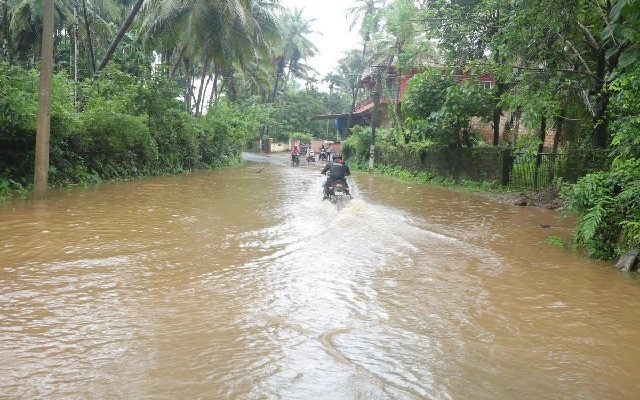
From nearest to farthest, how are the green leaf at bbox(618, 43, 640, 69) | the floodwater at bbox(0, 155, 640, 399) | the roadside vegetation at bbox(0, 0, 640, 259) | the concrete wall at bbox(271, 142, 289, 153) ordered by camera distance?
the floodwater at bbox(0, 155, 640, 399) → the green leaf at bbox(618, 43, 640, 69) → the roadside vegetation at bbox(0, 0, 640, 259) → the concrete wall at bbox(271, 142, 289, 153)

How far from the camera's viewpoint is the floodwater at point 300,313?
11.8 feet

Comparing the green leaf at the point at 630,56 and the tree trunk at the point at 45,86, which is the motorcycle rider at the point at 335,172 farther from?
the green leaf at the point at 630,56

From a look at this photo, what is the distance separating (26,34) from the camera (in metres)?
28.0

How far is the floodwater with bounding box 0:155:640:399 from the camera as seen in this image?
3.61 m

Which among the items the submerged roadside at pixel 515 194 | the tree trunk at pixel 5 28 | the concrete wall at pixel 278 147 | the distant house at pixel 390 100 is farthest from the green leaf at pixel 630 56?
the concrete wall at pixel 278 147

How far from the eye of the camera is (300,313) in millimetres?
5000

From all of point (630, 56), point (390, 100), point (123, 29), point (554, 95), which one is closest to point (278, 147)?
point (390, 100)

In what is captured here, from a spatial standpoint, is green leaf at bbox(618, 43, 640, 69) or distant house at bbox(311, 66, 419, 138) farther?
distant house at bbox(311, 66, 419, 138)

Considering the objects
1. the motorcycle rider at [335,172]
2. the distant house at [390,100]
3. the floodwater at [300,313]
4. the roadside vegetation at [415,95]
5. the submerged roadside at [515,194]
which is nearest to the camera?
the floodwater at [300,313]

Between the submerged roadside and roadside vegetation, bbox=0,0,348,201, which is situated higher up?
roadside vegetation, bbox=0,0,348,201

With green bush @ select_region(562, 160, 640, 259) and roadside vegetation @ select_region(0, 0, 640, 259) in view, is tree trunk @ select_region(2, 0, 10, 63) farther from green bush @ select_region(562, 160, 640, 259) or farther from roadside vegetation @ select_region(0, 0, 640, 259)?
green bush @ select_region(562, 160, 640, 259)

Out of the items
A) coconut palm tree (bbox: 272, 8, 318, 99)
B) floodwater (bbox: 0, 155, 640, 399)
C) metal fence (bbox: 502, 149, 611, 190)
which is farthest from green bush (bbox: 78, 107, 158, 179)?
coconut palm tree (bbox: 272, 8, 318, 99)

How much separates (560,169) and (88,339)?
14.7 metres

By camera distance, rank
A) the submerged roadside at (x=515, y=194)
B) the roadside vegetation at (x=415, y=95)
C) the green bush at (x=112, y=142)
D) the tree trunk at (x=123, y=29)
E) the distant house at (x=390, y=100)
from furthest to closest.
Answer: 1. the distant house at (x=390, y=100)
2. the tree trunk at (x=123, y=29)
3. the green bush at (x=112, y=142)
4. the roadside vegetation at (x=415, y=95)
5. the submerged roadside at (x=515, y=194)
